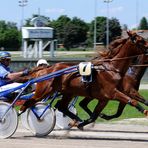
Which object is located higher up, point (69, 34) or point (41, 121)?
point (69, 34)

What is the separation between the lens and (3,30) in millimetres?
110062

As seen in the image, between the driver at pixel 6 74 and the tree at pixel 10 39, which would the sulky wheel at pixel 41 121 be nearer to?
the driver at pixel 6 74

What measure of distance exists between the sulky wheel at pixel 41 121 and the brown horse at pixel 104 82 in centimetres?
40

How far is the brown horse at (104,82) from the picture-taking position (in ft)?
35.3

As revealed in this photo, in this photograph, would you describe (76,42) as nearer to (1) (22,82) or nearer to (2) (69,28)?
(2) (69,28)

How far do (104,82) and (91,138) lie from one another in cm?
117

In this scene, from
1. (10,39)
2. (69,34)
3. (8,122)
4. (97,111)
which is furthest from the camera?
(10,39)

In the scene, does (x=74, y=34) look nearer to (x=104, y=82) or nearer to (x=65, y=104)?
(x=65, y=104)

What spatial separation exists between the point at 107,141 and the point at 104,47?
2.35 m

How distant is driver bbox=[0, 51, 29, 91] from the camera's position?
1159cm

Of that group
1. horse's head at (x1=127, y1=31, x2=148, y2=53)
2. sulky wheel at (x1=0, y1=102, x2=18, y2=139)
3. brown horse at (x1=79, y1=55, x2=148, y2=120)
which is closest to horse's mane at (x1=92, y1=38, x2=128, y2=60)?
horse's head at (x1=127, y1=31, x2=148, y2=53)

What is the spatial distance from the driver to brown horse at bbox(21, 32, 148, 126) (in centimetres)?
55

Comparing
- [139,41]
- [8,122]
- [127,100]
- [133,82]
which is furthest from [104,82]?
[8,122]

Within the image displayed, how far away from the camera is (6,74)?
11.6 metres
